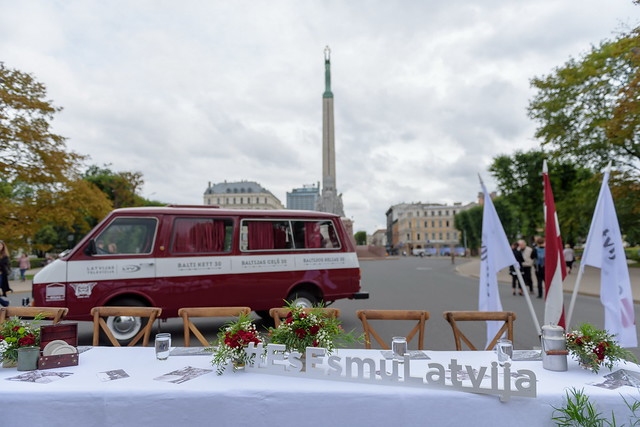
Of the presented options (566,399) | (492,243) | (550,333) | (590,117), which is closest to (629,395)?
(566,399)

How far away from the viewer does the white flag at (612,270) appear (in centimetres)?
386

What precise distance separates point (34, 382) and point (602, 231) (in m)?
4.73

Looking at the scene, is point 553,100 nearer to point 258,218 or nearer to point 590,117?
point 590,117

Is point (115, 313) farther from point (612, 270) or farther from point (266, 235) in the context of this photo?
point (612, 270)

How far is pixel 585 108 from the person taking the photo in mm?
23859

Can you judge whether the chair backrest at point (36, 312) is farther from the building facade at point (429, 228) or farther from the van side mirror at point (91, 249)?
the building facade at point (429, 228)

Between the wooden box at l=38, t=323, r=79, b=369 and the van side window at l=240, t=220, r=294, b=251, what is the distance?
191 inches

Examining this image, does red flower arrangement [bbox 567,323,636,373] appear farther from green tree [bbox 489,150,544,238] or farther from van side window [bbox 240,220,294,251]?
green tree [bbox 489,150,544,238]

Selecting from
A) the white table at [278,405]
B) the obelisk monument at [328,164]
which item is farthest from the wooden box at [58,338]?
the obelisk monument at [328,164]

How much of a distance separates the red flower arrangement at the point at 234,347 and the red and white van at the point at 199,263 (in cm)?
486

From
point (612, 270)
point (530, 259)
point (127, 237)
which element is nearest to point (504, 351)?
point (612, 270)

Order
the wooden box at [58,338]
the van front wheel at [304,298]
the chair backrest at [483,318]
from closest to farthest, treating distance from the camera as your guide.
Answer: the wooden box at [58,338], the chair backrest at [483,318], the van front wheel at [304,298]

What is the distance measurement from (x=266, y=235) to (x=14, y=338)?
17.9 feet

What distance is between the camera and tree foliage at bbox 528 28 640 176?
22047mm
